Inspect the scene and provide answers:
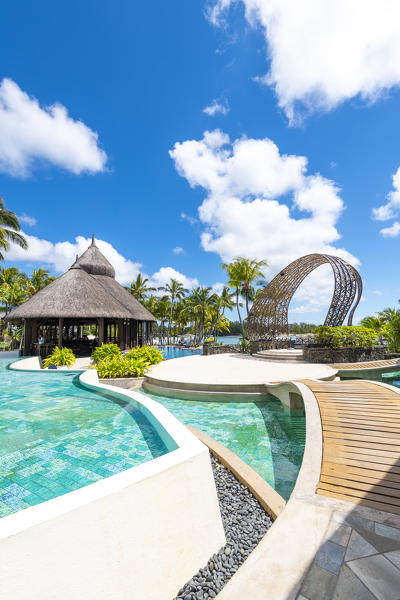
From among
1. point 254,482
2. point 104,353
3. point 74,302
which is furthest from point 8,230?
point 254,482

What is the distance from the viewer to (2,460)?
11.6 ft

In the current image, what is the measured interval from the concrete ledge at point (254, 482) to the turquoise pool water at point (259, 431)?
0.47m

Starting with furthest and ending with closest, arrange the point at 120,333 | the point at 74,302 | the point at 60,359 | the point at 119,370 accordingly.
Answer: the point at 120,333 → the point at 74,302 → the point at 60,359 → the point at 119,370

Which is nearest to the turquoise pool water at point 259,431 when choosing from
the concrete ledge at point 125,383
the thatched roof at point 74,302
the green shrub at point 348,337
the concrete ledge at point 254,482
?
the concrete ledge at point 254,482

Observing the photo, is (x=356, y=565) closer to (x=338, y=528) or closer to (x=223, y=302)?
(x=338, y=528)

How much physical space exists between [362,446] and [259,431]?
8.03 ft

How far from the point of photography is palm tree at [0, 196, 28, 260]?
19.0 meters

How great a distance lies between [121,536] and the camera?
70.1 inches

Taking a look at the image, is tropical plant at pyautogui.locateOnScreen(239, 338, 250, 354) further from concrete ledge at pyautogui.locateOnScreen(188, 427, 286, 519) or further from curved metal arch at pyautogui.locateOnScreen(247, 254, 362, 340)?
concrete ledge at pyautogui.locateOnScreen(188, 427, 286, 519)

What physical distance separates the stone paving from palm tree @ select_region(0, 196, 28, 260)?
23.3m

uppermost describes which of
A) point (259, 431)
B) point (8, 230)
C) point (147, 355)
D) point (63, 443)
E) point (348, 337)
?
point (8, 230)

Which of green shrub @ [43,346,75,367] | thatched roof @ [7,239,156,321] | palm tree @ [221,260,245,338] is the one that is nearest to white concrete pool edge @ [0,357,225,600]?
green shrub @ [43,346,75,367]

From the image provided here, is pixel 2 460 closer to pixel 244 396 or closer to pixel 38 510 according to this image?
pixel 38 510

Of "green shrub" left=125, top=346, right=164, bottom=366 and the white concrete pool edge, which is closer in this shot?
the white concrete pool edge
